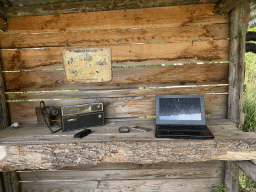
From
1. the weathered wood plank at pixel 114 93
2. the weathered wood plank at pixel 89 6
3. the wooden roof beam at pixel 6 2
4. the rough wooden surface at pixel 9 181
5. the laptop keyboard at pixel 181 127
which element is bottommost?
the rough wooden surface at pixel 9 181

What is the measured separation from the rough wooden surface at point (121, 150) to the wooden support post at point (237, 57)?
1.17 feet

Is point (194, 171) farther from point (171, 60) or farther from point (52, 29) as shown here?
point (52, 29)

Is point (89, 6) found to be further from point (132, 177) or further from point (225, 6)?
point (132, 177)

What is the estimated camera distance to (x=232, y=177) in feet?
5.24

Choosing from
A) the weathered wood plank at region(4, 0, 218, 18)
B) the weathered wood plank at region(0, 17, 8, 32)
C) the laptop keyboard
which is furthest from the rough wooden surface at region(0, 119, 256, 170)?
the weathered wood plank at region(4, 0, 218, 18)

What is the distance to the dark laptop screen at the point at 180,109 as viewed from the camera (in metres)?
1.40

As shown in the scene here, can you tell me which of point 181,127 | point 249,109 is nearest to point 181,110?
point 181,127

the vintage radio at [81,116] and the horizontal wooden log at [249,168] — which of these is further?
the vintage radio at [81,116]

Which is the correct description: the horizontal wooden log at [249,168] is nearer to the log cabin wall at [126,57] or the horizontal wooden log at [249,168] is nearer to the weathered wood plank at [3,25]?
the log cabin wall at [126,57]

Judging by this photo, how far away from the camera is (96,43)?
5.16ft

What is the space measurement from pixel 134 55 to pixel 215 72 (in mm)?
828

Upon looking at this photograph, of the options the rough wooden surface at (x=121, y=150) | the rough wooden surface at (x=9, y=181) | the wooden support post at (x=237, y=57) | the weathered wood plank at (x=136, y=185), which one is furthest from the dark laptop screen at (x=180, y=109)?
the rough wooden surface at (x=9, y=181)

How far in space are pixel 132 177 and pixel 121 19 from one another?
1.65 meters

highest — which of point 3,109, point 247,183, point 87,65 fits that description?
point 87,65
